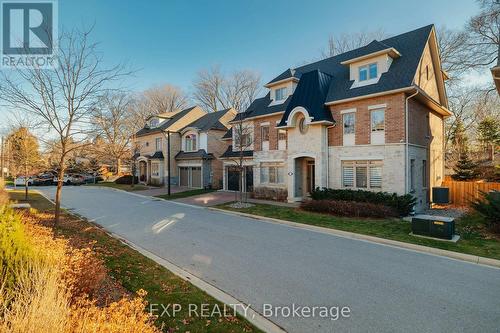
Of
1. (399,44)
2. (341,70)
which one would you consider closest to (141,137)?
(341,70)

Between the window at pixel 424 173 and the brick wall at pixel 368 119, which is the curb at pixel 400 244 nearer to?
the brick wall at pixel 368 119

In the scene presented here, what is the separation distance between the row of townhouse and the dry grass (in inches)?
566

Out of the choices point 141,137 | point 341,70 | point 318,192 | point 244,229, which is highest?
point 341,70

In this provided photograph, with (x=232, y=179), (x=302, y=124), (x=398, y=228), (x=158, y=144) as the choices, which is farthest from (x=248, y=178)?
(x=158, y=144)

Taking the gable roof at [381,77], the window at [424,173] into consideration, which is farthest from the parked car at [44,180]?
the window at [424,173]

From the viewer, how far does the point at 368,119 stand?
15.6 meters

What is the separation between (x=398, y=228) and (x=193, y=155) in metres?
22.9

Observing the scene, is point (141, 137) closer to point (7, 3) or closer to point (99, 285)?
point (7, 3)

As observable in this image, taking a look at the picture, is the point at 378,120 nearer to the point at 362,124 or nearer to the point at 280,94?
the point at 362,124

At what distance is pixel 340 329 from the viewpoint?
4.32 metres

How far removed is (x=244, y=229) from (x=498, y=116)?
34.2 metres

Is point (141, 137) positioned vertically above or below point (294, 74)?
below

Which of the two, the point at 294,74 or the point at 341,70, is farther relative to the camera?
the point at 294,74

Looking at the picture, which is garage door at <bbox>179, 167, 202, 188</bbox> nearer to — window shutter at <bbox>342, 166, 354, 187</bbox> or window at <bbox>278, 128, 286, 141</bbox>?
window at <bbox>278, 128, 286, 141</bbox>
